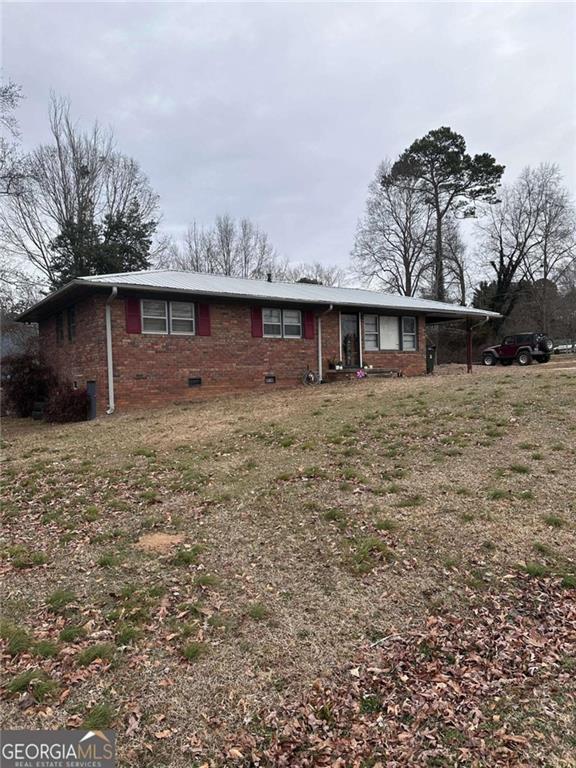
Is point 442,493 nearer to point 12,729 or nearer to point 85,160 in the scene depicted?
point 12,729

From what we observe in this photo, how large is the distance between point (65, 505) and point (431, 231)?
34126mm

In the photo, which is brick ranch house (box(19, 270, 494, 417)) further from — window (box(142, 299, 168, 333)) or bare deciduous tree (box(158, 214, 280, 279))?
bare deciduous tree (box(158, 214, 280, 279))

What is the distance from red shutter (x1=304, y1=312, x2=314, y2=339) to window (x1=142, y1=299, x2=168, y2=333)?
4713 millimetres

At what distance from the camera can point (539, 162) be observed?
112 ft

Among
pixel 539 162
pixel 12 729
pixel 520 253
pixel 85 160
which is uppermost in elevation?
pixel 539 162

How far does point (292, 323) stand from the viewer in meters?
15.4

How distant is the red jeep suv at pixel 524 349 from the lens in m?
23.8

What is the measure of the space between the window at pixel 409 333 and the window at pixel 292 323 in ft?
16.4

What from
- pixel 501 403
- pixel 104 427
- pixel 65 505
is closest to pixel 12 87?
pixel 104 427

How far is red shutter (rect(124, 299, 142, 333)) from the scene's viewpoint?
39.8 feet

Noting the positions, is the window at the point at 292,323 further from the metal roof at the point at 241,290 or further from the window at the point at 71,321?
the window at the point at 71,321

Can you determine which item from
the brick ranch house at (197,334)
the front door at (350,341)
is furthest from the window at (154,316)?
the front door at (350,341)

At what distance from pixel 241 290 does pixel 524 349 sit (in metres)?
16.6

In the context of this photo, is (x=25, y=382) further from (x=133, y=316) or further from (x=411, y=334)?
(x=411, y=334)
